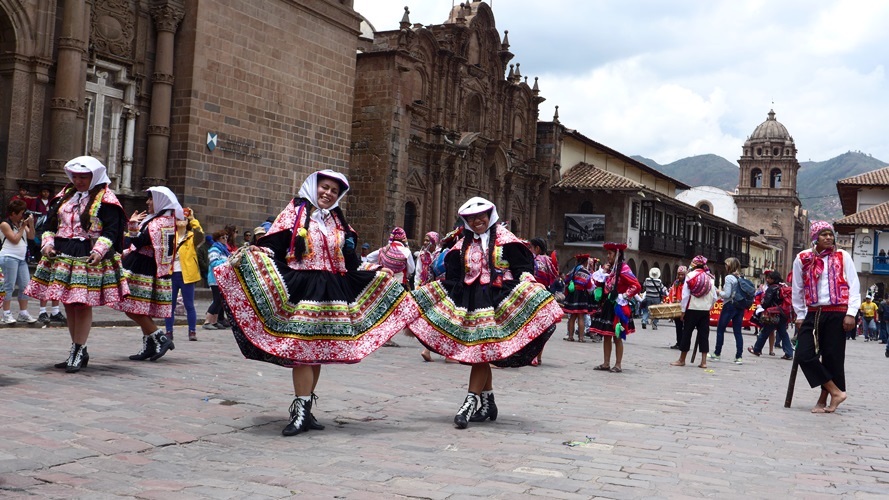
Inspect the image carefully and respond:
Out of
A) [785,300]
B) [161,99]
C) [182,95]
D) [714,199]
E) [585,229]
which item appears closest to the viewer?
[785,300]

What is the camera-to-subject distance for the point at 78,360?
8.13m

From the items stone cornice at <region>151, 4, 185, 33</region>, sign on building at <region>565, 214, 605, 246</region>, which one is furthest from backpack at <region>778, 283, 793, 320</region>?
sign on building at <region>565, 214, 605, 246</region>

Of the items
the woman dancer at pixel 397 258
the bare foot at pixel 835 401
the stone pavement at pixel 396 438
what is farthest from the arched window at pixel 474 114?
the bare foot at pixel 835 401

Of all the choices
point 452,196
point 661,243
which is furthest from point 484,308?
point 661,243

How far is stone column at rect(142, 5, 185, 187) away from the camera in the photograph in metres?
21.5

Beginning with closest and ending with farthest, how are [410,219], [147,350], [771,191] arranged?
[147,350] < [410,219] < [771,191]

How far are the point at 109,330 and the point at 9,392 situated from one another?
6464 millimetres

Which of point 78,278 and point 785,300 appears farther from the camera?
point 785,300

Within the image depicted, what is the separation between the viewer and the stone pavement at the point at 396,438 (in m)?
4.71

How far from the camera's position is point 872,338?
Result: 35.8 m

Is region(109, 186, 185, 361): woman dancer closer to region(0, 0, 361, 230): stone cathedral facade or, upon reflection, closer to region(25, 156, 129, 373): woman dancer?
region(25, 156, 129, 373): woman dancer

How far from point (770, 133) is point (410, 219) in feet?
218

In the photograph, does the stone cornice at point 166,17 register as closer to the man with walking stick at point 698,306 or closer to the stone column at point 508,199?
the man with walking stick at point 698,306

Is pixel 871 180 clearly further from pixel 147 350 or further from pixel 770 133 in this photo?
pixel 147 350
